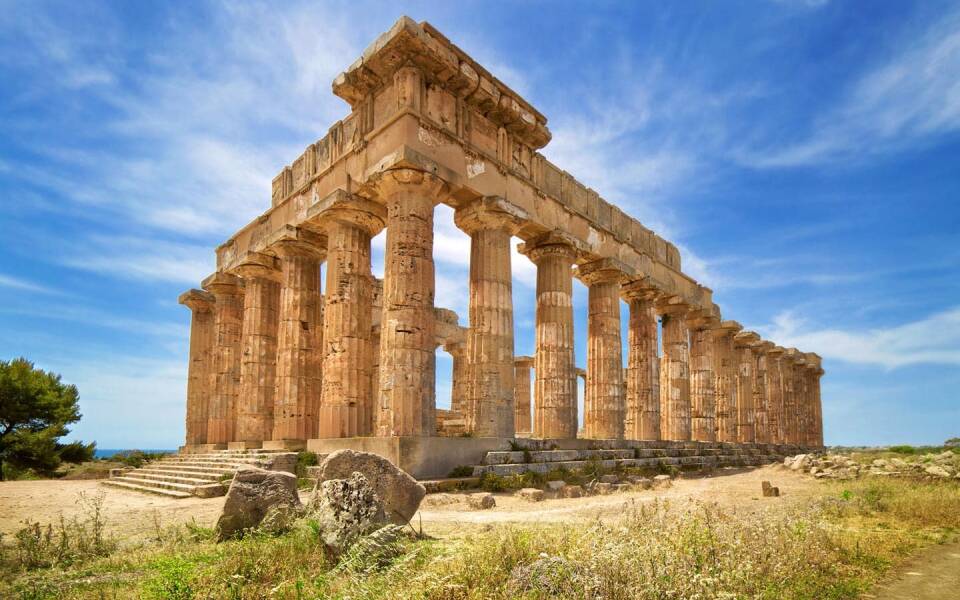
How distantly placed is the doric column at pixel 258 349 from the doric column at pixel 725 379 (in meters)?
19.2

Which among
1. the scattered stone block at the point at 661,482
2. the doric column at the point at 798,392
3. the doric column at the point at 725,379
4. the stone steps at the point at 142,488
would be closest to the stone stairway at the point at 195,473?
the stone steps at the point at 142,488

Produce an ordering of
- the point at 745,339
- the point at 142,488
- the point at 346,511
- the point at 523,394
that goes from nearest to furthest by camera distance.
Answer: the point at 346,511
the point at 142,488
the point at 745,339
the point at 523,394

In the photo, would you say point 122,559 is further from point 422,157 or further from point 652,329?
point 652,329

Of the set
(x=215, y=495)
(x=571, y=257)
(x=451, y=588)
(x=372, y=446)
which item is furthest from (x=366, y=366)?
(x=451, y=588)

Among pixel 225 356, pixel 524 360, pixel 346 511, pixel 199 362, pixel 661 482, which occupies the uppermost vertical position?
pixel 524 360

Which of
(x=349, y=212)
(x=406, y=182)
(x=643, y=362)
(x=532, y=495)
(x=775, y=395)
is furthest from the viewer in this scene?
(x=775, y=395)

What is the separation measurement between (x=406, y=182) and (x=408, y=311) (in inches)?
114

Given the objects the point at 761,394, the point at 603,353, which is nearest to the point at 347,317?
the point at 603,353

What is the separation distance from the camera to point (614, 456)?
53.4 feet

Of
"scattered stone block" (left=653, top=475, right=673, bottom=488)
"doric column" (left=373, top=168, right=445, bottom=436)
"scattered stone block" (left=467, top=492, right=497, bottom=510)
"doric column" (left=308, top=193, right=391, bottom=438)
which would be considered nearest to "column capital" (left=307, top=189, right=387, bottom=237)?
"doric column" (left=308, top=193, right=391, bottom=438)

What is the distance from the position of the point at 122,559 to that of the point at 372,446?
638 cm

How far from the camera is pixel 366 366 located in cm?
1465

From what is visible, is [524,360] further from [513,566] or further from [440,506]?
[513,566]

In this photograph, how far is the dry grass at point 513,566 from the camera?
421 cm
